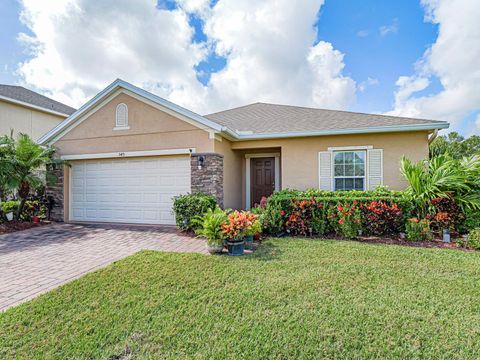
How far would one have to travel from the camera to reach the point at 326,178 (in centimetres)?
916

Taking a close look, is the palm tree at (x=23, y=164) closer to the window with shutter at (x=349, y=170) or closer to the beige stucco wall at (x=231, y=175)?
the beige stucco wall at (x=231, y=175)

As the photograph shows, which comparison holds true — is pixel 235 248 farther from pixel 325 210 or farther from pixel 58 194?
pixel 58 194

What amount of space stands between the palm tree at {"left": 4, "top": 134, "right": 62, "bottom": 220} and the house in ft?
2.92

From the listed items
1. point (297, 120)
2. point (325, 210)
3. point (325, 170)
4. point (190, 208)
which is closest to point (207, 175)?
point (190, 208)

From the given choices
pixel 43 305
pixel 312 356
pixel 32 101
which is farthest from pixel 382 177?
pixel 32 101

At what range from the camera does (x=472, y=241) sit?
606cm

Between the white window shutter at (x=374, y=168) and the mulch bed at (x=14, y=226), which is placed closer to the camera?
the mulch bed at (x=14, y=226)

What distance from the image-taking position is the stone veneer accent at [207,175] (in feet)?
27.3

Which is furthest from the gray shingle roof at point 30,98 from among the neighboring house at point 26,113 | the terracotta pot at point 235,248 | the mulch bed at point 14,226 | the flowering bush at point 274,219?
the terracotta pot at point 235,248

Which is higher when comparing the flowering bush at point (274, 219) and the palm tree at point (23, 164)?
the palm tree at point (23, 164)

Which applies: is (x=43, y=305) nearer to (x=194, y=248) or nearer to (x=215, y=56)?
(x=194, y=248)

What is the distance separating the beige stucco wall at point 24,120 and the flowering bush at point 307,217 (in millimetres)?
15941

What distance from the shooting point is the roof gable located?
838 centimetres

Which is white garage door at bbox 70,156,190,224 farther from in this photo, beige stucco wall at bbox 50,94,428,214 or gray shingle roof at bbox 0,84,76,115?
gray shingle roof at bbox 0,84,76,115
